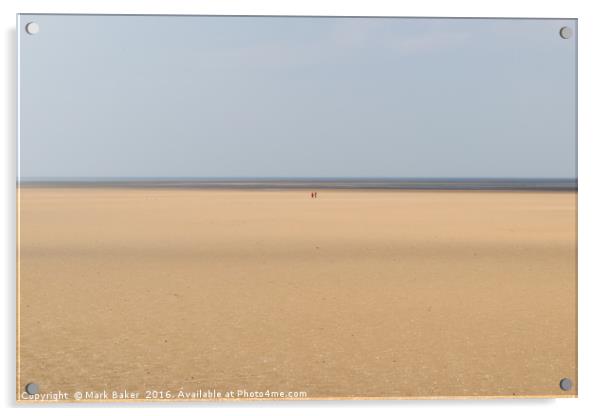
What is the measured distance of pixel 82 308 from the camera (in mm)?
4523

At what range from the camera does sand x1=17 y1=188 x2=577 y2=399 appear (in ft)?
13.9

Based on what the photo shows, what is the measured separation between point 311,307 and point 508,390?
1326mm

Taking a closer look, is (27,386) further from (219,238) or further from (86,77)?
(219,238)

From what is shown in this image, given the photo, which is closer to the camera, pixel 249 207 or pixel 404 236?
pixel 404 236

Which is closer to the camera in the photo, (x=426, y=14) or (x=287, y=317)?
(x=426, y=14)

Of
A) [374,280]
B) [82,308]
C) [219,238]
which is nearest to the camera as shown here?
[82,308]

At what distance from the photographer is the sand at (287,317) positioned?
4246 millimetres

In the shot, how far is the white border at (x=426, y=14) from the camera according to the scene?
4.21 m

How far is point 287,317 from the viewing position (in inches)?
186

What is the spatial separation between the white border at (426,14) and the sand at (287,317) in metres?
0.07

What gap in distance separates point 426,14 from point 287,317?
6.53ft

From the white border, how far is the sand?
0.07 m

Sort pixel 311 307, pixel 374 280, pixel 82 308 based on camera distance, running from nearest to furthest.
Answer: pixel 82 308 → pixel 311 307 → pixel 374 280

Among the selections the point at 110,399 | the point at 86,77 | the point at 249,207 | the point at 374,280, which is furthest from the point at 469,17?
the point at 249,207
